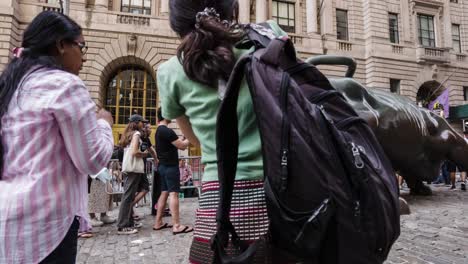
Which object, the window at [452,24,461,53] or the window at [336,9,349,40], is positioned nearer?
the window at [336,9,349,40]

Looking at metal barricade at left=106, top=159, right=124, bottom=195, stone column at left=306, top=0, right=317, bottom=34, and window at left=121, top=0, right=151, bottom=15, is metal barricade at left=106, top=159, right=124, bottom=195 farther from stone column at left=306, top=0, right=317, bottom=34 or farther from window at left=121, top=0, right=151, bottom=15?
stone column at left=306, top=0, right=317, bottom=34

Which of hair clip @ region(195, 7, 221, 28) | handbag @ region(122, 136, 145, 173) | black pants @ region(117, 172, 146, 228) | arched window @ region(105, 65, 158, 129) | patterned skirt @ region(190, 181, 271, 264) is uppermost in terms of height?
arched window @ region(105, 65, 158, 129)

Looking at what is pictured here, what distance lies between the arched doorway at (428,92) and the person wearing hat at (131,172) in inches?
905

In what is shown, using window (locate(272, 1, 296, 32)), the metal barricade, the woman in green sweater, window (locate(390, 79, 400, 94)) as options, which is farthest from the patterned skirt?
window (locate(390, 79, 400, 94))

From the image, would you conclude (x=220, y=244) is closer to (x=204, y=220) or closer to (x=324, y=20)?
(x=204, y=220)

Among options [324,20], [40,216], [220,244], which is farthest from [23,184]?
[324,20]

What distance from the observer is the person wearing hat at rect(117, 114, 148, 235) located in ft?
17.7

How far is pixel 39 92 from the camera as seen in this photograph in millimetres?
1431

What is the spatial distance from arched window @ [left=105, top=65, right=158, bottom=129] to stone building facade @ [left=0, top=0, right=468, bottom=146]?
0.18 feet

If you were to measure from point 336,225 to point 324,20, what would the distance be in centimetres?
2275

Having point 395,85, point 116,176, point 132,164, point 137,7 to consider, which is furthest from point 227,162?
point 395,85

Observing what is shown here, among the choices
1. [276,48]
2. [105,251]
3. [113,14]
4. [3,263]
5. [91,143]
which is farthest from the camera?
[113,14]

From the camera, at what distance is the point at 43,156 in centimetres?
143

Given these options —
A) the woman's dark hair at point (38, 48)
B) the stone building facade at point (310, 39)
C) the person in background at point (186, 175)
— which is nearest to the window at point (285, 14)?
the stone building facade at point (310, 39)
